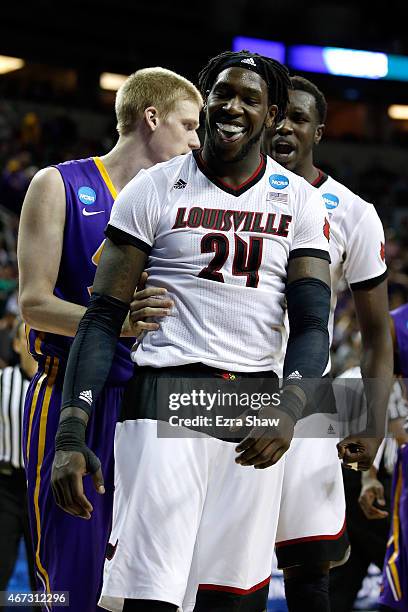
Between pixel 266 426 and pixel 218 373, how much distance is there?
10.0 inches

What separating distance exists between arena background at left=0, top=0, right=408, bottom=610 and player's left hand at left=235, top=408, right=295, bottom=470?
1431cm

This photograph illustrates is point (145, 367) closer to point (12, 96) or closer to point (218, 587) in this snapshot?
point (218, 587)

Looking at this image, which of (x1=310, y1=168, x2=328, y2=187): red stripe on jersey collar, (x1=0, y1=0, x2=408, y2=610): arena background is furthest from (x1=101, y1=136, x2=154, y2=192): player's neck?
(x1=0, y1=0, x2=408, y2=610): arena background

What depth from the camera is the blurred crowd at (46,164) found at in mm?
11508

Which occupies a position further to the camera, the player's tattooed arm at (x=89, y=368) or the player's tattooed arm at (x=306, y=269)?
the player's tattooed arm at (x=306, y=269)

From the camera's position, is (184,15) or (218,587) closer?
(218,587)

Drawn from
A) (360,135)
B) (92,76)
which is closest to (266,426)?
(92,76)

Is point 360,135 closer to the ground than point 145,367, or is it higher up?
higher up

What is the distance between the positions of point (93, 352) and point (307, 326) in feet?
2.00

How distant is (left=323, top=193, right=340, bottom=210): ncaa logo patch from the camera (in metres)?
3.74

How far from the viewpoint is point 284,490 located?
11.1ft

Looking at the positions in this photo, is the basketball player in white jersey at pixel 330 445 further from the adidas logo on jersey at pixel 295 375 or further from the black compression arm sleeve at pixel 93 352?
the black compression arm sleeve at pixel 93 352

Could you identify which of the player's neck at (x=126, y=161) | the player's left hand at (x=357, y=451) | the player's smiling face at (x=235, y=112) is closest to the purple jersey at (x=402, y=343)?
the player's left hand at (x=357, y=451)

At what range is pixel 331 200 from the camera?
3.76m
